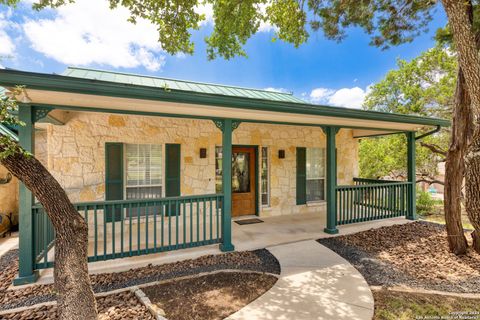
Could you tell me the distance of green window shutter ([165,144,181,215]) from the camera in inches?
210

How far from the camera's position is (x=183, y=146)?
18.2 ft

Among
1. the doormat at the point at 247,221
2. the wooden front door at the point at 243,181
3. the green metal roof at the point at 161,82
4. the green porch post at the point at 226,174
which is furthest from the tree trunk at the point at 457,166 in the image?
the wooden front door at the point at 243,181

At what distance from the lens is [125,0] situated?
12.5 ft

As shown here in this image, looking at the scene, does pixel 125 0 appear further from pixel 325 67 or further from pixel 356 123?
pixel 325 67

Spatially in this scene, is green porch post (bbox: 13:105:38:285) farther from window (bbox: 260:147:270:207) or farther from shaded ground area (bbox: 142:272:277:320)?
window (bbox: 260:147:270:207)

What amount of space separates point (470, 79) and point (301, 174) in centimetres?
471

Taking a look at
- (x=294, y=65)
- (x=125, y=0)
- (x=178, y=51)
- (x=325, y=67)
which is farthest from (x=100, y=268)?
(x=325, y=67)

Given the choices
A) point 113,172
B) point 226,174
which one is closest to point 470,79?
point 226,174

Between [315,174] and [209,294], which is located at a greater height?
[315,174]

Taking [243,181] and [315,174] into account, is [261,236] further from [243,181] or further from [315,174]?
[315,174]

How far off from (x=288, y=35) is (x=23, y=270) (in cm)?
608

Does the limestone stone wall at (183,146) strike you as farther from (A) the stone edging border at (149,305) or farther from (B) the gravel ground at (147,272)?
(A) the stone edging border at (149,305)

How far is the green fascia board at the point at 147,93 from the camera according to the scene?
2.48 m

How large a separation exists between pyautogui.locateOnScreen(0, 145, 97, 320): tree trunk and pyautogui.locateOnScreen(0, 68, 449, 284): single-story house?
111 centimetres
